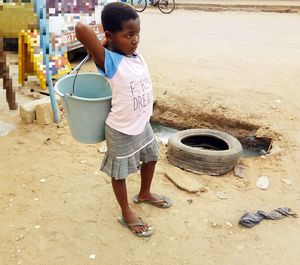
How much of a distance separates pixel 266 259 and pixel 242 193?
79cm

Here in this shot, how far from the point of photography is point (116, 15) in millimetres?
2104

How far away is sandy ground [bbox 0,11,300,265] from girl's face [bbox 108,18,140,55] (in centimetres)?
119

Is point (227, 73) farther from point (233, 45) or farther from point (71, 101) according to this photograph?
point (71, 101)

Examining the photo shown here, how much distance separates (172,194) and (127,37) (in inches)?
54.2

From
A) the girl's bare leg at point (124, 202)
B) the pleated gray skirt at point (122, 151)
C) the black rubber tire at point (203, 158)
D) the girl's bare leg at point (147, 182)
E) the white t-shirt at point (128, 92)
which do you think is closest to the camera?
the white t-shirt at point (128, 92)

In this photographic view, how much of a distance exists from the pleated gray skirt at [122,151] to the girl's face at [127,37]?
1.57 ft

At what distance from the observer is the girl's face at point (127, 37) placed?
6.95ft

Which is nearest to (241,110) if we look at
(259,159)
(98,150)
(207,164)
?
(259,159)

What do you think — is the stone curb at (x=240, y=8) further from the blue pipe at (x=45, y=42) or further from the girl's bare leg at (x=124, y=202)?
the girl's bare leg at (x=124, y=202)

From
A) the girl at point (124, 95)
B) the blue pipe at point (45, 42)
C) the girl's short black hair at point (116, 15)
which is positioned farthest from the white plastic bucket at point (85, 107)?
the blue pipe at point (45, 42)

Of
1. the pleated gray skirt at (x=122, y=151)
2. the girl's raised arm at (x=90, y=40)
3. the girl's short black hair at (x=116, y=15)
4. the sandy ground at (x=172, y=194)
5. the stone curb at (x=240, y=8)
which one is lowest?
the sandy ground at (x=172, y=194)

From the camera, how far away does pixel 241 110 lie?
4621mm

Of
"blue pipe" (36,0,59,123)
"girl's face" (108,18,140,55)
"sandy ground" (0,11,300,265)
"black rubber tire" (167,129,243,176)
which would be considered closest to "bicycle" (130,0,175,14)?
"sandy ground" (0,11,300,265)

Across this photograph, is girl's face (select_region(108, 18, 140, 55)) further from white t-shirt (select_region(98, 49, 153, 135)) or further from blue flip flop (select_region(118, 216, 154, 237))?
blue flip flop (select_region(118, 216, 154, 237))
